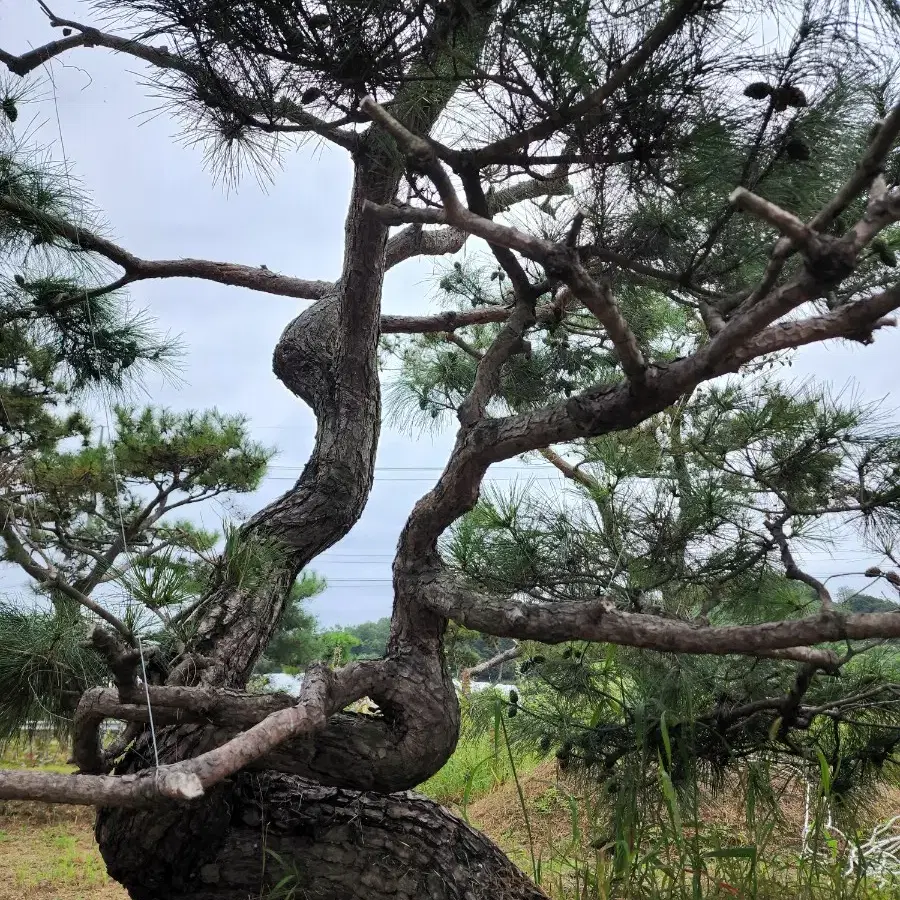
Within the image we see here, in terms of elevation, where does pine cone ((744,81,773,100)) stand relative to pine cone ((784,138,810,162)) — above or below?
above

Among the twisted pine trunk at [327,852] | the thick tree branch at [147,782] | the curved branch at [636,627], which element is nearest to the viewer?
the thick tree branch at [147,782]

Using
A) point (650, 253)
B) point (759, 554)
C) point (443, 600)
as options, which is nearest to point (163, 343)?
point (443, 600)

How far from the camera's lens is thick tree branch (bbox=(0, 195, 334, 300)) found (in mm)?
1385

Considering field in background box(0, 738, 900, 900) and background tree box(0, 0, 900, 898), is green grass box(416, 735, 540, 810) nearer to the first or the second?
field in background box(0, 738, 900, 900)

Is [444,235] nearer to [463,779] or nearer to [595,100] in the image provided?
[595,100]

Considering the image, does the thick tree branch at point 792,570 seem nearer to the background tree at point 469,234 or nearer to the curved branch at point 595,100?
the background tree at point 469,234

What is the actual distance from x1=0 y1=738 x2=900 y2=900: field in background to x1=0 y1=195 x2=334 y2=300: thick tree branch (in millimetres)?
970

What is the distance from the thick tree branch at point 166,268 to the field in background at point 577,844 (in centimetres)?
97

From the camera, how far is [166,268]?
1.58m

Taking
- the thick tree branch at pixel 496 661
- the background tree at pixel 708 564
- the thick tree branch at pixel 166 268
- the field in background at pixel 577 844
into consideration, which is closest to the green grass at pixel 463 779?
the field in background at pixel 577 844

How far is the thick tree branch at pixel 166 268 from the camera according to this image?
4.54 feet

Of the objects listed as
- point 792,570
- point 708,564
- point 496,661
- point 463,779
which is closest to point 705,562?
point 708,564

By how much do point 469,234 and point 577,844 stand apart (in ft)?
3.18

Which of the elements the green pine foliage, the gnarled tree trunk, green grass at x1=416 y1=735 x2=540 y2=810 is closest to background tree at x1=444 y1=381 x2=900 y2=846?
the green pine foliage
